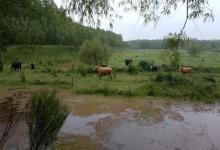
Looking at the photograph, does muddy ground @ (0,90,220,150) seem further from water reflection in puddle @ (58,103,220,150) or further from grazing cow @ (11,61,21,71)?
grazing cow @ (11,61,21,71)

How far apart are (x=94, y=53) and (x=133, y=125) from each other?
2436cm

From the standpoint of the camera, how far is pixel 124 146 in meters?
9.27

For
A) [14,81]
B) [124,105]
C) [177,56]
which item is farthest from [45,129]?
[14,81]

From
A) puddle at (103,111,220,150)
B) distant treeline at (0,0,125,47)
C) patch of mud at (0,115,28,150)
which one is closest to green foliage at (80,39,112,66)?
puddle at (103,111,220,150)

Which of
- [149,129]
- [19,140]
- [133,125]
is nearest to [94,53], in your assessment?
[133,125]

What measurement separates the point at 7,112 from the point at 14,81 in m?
8.40

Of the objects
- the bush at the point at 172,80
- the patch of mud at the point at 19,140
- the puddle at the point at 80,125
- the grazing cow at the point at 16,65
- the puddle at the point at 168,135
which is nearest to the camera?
the patch of mud at the point at 19,140

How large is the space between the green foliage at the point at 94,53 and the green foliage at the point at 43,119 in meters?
29.1

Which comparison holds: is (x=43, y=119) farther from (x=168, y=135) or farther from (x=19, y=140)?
(x=168, y=135)

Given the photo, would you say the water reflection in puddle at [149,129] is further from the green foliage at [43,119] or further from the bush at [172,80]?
the bush at [172,80]

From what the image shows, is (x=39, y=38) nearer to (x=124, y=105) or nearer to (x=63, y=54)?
(x=124, y=105)

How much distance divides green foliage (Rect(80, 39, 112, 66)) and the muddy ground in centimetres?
1862

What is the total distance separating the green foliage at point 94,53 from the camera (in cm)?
3538

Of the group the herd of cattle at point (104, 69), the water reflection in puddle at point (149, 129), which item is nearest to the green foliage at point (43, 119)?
the water reflection in puddle at point (149, 129)
